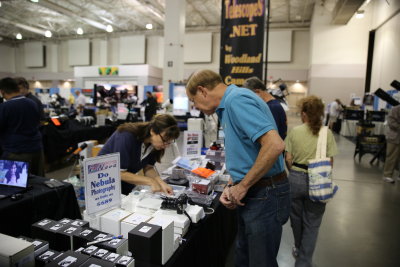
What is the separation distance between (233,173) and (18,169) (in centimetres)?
165

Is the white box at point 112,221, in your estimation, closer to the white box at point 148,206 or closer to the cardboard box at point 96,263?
the white box at point 148,206

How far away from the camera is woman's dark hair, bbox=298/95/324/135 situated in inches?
79.0

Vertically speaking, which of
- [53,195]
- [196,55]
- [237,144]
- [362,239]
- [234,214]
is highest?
[196,55]

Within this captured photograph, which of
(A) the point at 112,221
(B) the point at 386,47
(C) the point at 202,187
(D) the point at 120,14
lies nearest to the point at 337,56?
(B) the point at 386,47

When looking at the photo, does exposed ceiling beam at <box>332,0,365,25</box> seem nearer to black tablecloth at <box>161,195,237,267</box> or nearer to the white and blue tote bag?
the white and blue tote bag

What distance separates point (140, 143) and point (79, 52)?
1879 centimetres

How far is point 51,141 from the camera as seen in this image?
5.02 metres

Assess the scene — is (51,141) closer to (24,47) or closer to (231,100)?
(231,100)

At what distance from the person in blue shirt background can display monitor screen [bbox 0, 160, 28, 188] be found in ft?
1.99

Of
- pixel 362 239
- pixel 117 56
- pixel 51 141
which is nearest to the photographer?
pixel 362 239

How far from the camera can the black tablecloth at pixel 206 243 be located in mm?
1256

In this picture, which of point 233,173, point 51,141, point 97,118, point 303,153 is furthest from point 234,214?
point 97,118

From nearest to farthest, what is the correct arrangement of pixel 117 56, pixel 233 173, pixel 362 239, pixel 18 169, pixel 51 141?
pixel 233 173 < pixel 18 169 < pixel 362 239 < pixel 51 141 < pixel 117 56

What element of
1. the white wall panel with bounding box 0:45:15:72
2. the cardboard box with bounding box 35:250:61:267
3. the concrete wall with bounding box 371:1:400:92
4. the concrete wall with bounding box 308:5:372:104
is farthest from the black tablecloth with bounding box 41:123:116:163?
the white wall panel with bounding box 0:45:15:72
